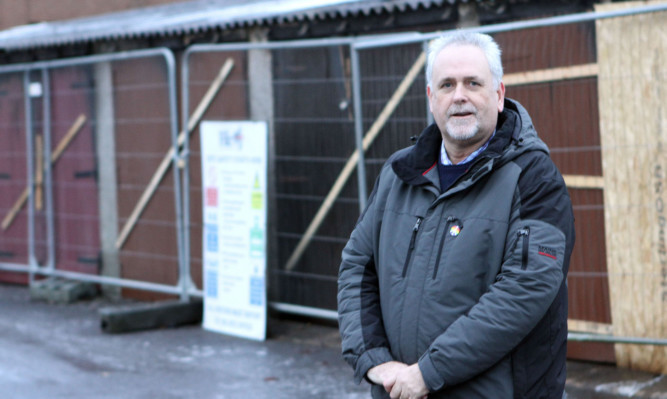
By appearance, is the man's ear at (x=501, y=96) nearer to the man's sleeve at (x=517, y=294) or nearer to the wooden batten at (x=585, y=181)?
the man's sleeve at (x=517, y=294)

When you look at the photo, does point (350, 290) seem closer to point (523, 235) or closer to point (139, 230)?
point (523, 235)

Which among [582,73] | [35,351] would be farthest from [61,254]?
[582,73]

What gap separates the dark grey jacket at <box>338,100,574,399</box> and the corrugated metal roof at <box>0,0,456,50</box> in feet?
13.8

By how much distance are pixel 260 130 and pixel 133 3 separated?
7.11 m

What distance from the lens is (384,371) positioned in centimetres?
305

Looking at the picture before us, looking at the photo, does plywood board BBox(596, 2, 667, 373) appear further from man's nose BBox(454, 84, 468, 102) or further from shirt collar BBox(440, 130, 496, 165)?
man's nose BBox(454, 84, 468, 102)

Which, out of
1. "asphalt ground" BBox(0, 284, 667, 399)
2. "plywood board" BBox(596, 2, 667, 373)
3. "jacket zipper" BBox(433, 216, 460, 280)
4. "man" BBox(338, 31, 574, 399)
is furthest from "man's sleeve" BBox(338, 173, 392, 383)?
"plywood board" BBox(596, 2, 667, 373)

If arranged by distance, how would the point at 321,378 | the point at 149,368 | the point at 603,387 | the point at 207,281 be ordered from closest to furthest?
the point at 603,387
the point at 321,378
the point at 149,368
the point at 207,281

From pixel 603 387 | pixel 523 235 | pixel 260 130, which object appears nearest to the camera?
pixel 523 235

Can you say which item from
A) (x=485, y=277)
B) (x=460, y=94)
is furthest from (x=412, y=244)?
(x=460, y=94)

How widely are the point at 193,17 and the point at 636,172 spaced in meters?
5.62

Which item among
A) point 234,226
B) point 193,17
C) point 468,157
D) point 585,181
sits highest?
point 193,17

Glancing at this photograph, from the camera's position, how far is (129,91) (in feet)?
31.3

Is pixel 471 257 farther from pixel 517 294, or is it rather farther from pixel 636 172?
pixel 636 172
